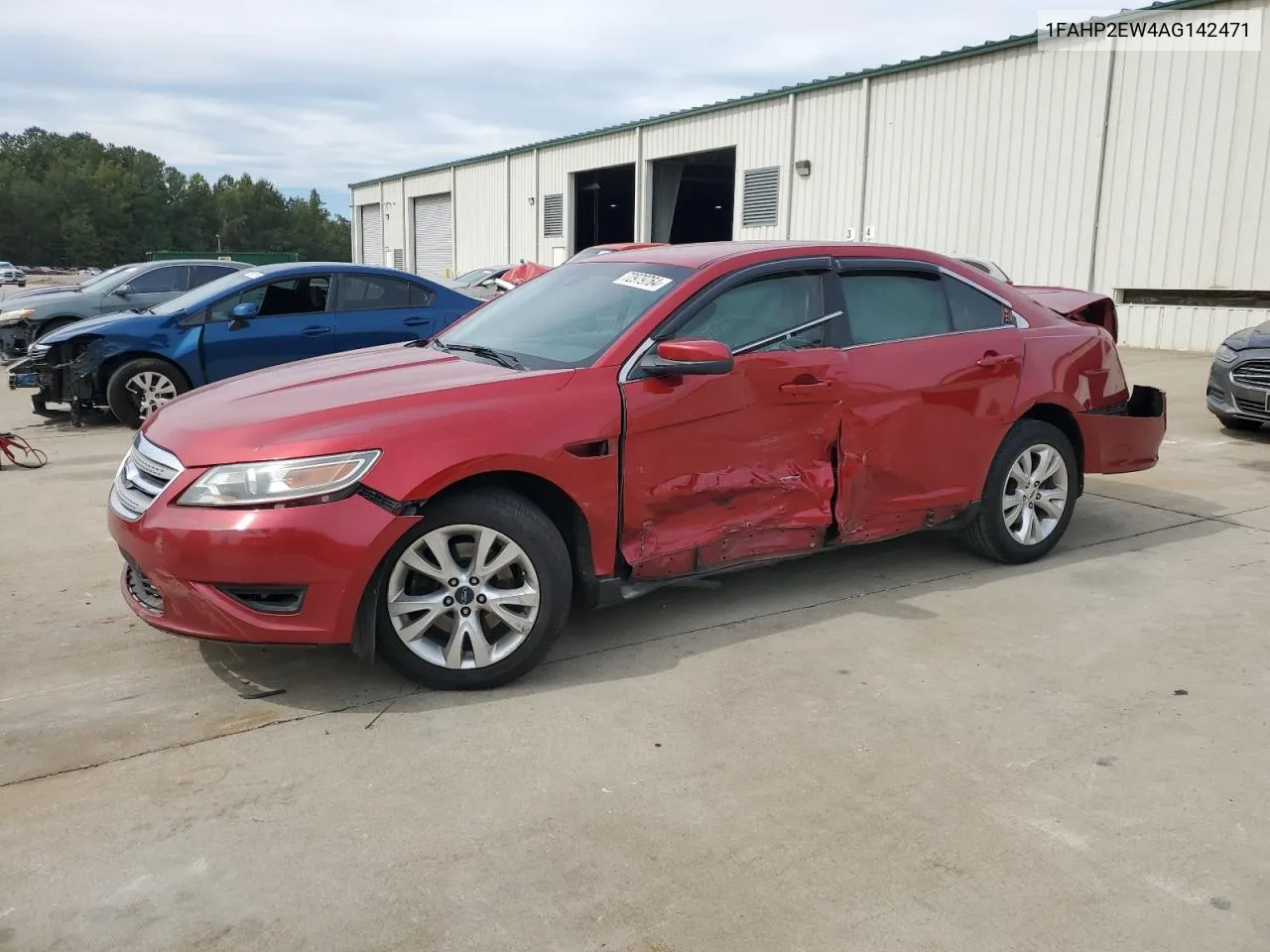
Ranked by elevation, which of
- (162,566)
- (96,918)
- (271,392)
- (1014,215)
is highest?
(1014,215)

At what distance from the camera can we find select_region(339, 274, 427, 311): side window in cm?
963

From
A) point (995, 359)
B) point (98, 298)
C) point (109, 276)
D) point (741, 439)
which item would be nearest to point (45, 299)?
point (98, 298)

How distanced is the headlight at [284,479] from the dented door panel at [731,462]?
41.6 inches

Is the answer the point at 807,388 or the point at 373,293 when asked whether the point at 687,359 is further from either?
the point at 373,293

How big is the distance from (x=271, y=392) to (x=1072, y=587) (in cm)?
382

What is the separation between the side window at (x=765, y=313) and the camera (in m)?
4.27

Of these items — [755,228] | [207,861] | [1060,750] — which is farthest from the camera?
[755,228]

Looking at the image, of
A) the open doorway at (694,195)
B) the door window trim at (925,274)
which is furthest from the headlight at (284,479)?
the open doorway at (694,195)

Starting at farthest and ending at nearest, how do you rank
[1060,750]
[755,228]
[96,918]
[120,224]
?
[120,224]
[755,228]
[1060,750]
[96,918]

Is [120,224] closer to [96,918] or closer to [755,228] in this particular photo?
[755,228]

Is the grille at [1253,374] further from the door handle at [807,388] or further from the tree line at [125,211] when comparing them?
the tree line at [125,211]

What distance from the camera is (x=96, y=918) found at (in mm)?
2447

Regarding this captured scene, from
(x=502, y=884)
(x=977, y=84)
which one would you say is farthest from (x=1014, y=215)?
(x=502, y=884)

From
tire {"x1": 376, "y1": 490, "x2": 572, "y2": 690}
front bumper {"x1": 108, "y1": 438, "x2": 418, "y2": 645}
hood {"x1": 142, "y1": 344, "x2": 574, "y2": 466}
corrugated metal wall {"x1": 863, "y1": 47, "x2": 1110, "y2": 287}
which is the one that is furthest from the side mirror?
corrugated metal wall {"x1": 863, "y1": 47, "x2": 1110, "y2": 287}
